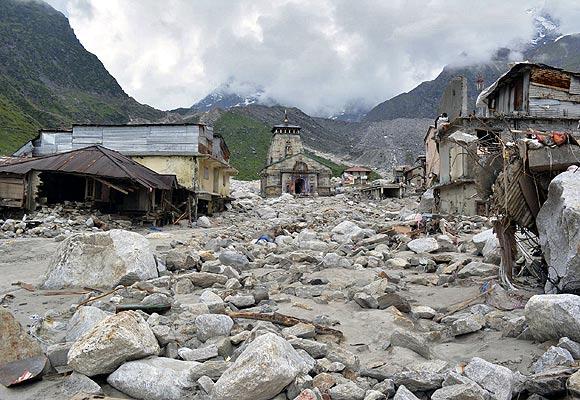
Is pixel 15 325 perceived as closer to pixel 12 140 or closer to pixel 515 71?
pixel 515 71

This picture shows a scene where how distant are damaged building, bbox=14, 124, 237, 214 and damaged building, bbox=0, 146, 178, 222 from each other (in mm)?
3816

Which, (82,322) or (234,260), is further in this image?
(234,260)

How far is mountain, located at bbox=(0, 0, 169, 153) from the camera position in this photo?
8306 cm

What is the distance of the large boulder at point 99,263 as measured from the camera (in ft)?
24.5

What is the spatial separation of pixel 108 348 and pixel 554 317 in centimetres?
405

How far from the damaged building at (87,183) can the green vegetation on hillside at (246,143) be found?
57150mm

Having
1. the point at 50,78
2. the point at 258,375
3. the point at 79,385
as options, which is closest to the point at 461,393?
the point at 258,375

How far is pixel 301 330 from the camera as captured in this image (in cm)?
493

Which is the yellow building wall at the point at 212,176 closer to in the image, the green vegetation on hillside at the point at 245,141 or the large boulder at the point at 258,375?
the large boulder at the point at 258,375

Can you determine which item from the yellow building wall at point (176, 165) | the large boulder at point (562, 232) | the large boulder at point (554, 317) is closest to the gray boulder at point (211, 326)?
the large boulder at point (554, 317)

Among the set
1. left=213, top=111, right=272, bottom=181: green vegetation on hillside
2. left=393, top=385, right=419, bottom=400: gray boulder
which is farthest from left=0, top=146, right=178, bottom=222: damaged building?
left=213, top=111, right=272, bottom=181: green vegetation on hillside

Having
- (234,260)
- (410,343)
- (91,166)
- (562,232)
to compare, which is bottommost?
(410,343)

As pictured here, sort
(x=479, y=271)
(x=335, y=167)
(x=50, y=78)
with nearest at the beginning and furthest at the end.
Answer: (x=479, y=271)
(x=335, y=167)
(x=50, y=78)

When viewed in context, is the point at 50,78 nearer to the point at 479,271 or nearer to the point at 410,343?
the point at 479,271
